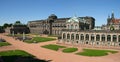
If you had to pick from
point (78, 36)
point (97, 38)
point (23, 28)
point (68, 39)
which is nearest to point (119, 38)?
point (97, 38)

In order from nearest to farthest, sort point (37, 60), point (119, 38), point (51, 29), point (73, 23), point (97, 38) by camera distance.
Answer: point (37, 60) → point (119, 38) → point (97, 38) → point (73, 23) → point (51, 29)

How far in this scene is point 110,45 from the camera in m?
68.8

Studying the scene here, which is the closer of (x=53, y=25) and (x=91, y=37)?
(x=91, y=37)

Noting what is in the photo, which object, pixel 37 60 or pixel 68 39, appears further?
pixel 68 39

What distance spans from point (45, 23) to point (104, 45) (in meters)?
94.2

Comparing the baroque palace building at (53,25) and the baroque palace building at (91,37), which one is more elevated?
the baroque palace building at (53,25)

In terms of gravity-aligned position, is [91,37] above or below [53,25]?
below

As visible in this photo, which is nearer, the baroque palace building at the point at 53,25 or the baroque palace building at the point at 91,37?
the baroque palace building at the point at 91,37

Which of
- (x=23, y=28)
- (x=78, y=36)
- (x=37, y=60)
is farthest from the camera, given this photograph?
(x=23, y=28)

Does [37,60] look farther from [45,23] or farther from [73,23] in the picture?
[45,23]

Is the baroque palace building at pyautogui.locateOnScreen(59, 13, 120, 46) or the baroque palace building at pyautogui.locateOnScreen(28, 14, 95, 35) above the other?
Result: the baroque palace building at pyautogui.locateOnScreen(28, 14, 95, 35)

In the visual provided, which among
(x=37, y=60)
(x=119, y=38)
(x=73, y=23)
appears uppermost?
(x=73, y=23)

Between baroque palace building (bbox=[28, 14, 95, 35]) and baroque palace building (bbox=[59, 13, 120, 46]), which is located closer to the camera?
baroque palace building (bbox=[59, 13, 120, 46])

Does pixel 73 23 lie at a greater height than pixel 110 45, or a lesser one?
greater
